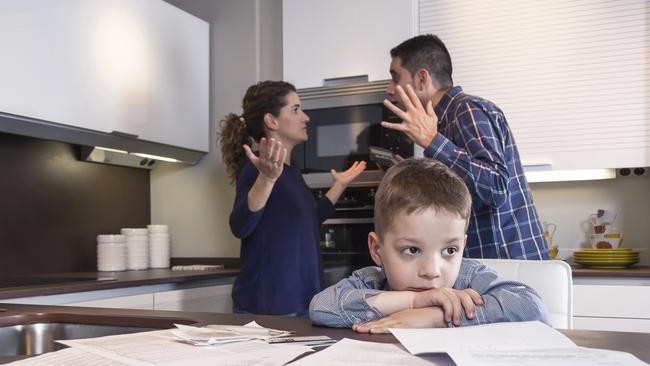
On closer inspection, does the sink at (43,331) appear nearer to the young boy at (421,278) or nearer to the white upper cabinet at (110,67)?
the young boy at (421,278)

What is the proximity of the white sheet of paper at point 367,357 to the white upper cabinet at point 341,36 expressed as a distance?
210 centimetres

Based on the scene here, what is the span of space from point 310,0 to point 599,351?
246 cm

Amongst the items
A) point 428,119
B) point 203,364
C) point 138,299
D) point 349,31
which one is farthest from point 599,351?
point 349,31

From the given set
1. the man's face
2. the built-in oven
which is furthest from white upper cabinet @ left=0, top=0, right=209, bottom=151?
the man's face

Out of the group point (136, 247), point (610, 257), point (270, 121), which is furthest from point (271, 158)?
point (610, 257)

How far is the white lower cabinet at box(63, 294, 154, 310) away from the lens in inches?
84.9

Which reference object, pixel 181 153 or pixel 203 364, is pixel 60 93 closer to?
pixel 181 153

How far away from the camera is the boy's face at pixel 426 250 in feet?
3.61

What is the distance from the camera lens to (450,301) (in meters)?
0.99

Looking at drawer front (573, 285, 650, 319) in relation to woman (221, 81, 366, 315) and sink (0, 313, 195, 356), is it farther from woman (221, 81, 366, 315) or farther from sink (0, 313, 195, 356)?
sink (0, 313, 195, 356)

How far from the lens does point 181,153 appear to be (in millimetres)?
3150

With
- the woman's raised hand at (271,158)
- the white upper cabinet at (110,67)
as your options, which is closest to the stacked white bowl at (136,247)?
the white upper cabinet at (110,67)

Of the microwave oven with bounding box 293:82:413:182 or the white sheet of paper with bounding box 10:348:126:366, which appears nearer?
the white sheet of paper with bounding box 10:348:126:366

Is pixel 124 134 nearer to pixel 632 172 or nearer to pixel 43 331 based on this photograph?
pixel 43 331
